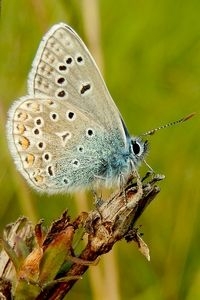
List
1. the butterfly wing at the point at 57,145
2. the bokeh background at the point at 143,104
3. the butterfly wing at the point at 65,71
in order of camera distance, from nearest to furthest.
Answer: the butterfly wing at the point at 65,71, the butterfly wing at the point at 57,145, the bokeh background at the point at 143,104

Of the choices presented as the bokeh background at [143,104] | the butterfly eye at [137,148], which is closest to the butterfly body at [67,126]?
the butterfly eye at [137,148]

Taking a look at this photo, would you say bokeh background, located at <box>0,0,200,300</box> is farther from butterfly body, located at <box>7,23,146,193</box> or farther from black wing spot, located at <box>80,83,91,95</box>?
black wing spot, located at <box>80,83,91,95</box>

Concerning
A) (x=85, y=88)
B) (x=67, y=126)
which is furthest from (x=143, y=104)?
(x=85, y=88)

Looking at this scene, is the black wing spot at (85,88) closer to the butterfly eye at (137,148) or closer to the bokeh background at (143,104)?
the butterfly eye at (137,148)

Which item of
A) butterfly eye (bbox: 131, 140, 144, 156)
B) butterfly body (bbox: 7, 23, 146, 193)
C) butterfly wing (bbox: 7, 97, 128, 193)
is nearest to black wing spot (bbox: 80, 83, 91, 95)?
butterfly body (bbox: 7, 23, 146, 193)

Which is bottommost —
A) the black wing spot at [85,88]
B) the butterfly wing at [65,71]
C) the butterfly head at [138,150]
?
the butterfly head at [138,150]

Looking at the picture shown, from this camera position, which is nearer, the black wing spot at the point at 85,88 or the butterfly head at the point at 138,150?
the black wing spot at the point at 85,88

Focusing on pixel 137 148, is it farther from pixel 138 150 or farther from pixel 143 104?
pixel 143 104
